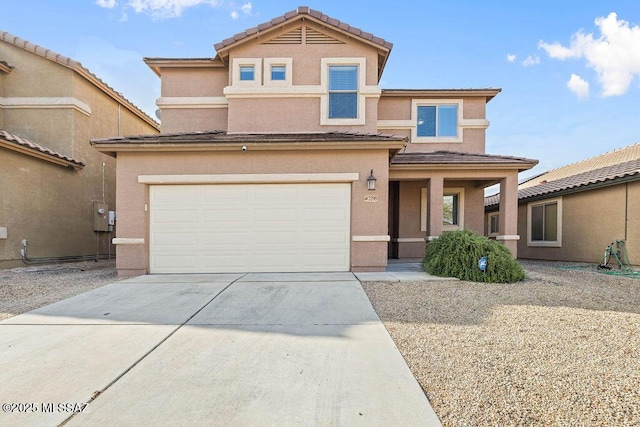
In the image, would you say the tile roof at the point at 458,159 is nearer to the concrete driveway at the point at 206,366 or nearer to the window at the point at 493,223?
the concrete driveway at the point at 206,366

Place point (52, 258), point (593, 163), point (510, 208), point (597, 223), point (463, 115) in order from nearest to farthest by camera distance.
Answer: point (510, 208)
point (52, 258)
point (597, 223)
point (463, 115)
point (593, 163)

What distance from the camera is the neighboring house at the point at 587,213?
966 cm

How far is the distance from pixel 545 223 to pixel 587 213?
2.06 m

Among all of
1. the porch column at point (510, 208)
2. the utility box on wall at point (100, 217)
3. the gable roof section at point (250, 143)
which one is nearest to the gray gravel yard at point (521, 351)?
the porch column at point (510, 208)

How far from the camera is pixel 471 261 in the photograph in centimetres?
717

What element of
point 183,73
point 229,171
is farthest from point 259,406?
point 183,73

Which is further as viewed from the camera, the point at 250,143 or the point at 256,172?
the point at 256,172

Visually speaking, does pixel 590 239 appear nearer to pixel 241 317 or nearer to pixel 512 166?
pixel 512 166

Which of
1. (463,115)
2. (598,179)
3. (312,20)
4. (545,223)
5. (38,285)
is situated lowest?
(38,285)

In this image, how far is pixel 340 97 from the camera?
381 inches

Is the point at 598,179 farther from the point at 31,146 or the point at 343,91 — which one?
the point at 31,146

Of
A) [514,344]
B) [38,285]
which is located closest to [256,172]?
[38,285]

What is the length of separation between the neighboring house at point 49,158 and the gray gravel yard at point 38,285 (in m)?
1.38

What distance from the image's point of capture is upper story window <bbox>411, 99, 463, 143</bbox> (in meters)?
11.4
